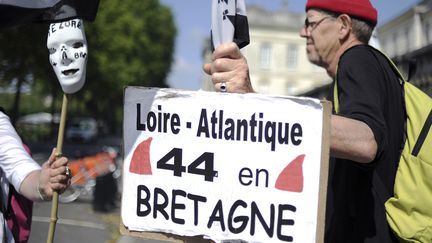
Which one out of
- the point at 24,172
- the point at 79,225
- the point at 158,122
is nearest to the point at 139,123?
the point at 158,122

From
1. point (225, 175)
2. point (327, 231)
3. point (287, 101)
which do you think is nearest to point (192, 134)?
point (225, 175)

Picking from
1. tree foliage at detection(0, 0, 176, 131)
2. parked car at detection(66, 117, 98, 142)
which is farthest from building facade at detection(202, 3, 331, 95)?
parked car at detection(66, 117, 98, 142)

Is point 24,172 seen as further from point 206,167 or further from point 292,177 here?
point 292,177

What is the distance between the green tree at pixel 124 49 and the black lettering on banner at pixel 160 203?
931 inches

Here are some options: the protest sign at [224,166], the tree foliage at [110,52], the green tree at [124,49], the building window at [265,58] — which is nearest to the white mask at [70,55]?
the protest sign at [224,166]

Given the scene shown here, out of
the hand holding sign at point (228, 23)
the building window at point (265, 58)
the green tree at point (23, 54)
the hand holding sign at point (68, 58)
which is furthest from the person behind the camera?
the building window at point (265, 58)

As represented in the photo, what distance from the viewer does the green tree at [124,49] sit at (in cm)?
3118

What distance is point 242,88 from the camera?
75.7 inches

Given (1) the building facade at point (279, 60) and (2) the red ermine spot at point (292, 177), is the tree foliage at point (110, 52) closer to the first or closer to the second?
(2) the red ermine spot at point (292, 177)

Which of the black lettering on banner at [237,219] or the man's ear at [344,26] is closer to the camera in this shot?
the black lettering on banner at [237,219]

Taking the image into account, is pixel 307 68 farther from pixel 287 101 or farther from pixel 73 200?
pixel 287 101

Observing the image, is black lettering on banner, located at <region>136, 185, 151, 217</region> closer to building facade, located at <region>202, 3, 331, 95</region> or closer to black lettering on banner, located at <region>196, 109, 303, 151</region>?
black lettering on banner, located at <region>196, 109, 303, 151</region>

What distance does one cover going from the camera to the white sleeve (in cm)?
249

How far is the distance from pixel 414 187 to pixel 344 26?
66cm
